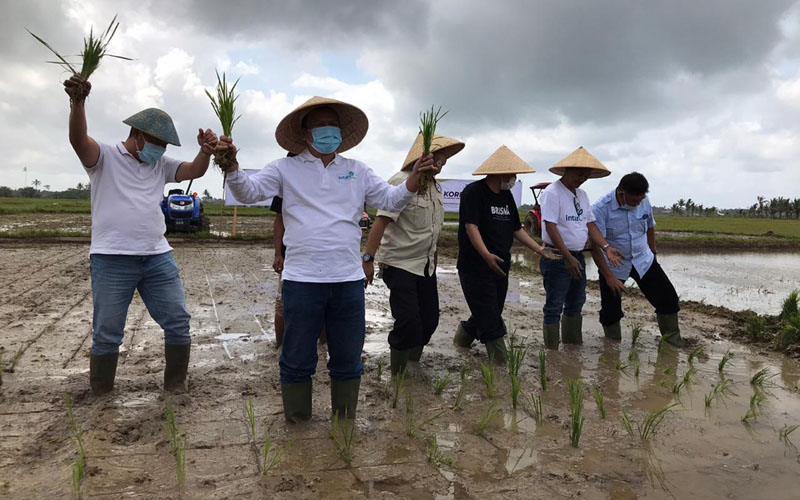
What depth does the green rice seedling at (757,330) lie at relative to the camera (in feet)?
19.2

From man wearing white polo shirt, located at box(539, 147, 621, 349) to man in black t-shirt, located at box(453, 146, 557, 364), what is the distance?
42 centimetres

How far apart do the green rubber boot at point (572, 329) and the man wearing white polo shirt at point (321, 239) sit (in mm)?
2856

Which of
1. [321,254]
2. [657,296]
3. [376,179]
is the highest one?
[376,179]

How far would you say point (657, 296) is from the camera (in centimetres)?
547

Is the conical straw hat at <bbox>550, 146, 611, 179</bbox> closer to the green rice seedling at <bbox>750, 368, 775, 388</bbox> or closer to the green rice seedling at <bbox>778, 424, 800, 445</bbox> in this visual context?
the green rice seedling at <bbox>750, 368, 775, 388</bbox>

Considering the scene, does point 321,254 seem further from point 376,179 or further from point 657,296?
point 657,296

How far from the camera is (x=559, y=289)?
511cm

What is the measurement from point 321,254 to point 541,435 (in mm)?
1597

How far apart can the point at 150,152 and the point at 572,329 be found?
156 inches

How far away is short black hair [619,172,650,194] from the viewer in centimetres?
514

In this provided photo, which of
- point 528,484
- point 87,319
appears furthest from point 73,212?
point 528,484

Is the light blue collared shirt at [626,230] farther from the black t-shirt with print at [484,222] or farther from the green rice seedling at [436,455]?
the green rice seedling at [436,455]

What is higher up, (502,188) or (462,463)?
(502,188)

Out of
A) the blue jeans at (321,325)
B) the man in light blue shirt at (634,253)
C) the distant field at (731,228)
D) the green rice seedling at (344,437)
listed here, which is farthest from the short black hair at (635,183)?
the distant field at (731,228)
